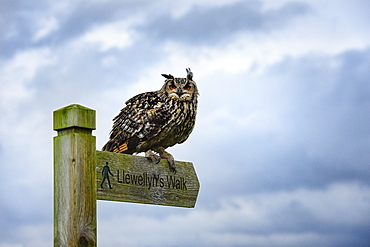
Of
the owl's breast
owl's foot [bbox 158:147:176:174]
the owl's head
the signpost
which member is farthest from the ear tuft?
the signpost

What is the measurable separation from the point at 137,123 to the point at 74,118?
65.8 inches

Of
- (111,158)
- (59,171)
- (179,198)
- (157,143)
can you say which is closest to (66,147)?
(59,171)

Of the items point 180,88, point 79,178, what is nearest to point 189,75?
point 180,88

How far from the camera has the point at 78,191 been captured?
298 cm

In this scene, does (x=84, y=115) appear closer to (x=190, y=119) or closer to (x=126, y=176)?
(x=126, y=176)

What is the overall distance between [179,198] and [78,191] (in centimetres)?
104

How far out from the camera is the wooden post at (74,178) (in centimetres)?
295

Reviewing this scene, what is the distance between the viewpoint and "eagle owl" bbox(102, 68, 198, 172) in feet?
15.3

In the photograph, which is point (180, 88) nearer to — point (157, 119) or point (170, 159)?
point (157, 119)

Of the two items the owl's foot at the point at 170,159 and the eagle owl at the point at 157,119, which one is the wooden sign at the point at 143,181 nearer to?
the owl's foot at the point at 170,159

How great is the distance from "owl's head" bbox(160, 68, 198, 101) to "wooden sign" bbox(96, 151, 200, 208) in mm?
911

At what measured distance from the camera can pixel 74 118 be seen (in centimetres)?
304

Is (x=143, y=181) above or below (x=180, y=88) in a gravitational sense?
below

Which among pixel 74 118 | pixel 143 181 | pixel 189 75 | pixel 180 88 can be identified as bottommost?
pixel 143 181
